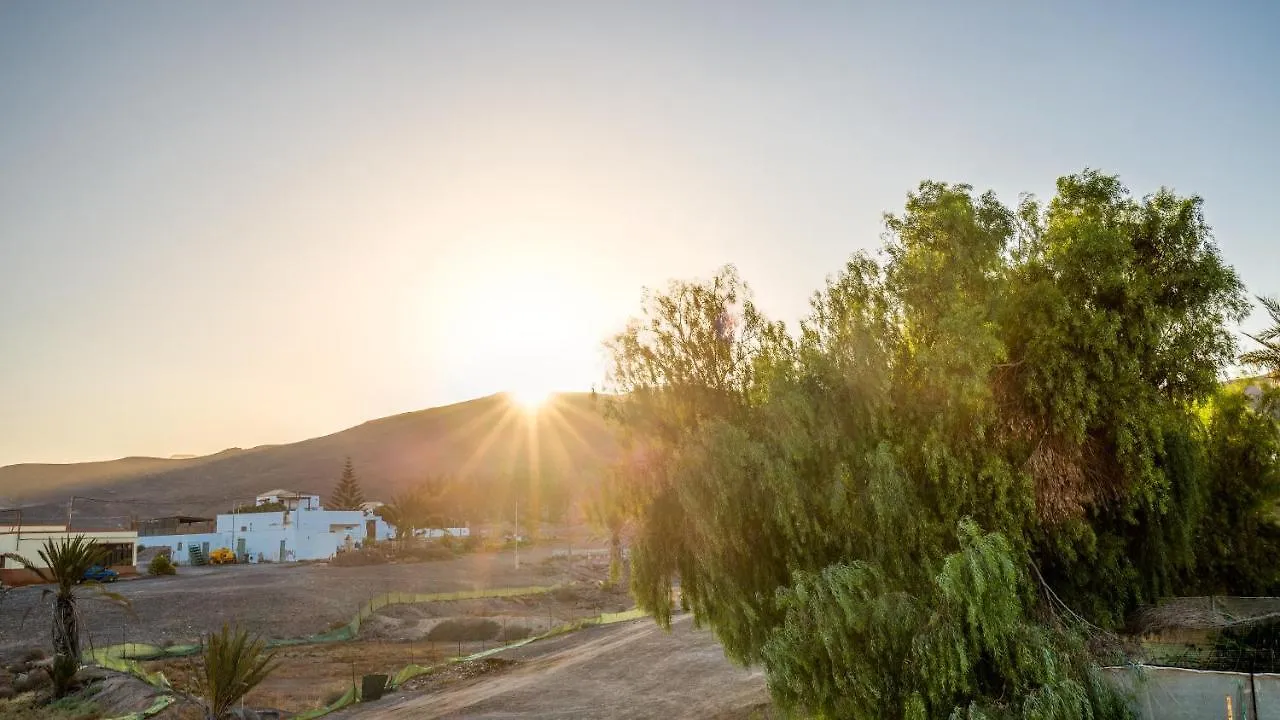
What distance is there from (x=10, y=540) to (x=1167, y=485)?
73.6 meters

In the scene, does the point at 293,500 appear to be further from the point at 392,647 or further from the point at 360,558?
the point at 392,647

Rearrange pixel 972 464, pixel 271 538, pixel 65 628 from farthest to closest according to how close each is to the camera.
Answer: pixel 271 538 → pixel 65 628 → pixel 972 464

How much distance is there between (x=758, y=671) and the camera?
968 inches

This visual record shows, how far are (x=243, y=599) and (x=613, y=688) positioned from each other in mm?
31574

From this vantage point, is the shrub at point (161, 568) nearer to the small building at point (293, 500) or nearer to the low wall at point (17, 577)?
the low wall at point (17, 577)

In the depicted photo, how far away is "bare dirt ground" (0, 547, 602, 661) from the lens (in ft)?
132

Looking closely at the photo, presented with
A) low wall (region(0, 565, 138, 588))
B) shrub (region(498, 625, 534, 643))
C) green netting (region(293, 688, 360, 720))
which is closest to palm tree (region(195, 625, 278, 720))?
green netting (region(293, 688, 360, 720))

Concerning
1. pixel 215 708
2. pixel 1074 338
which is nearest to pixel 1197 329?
pixel 1074 338

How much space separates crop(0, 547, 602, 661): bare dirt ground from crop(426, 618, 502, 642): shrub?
6674 mm

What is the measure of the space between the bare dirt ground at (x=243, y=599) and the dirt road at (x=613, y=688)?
12537 mm

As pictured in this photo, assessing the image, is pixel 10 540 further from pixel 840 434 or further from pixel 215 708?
pixel 840 434

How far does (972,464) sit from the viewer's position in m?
15.3

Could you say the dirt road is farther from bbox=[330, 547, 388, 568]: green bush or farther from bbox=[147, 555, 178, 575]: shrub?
bbox=[147, 555, 178, 575]: shrub

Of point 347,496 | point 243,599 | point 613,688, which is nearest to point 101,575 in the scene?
point 243,599
